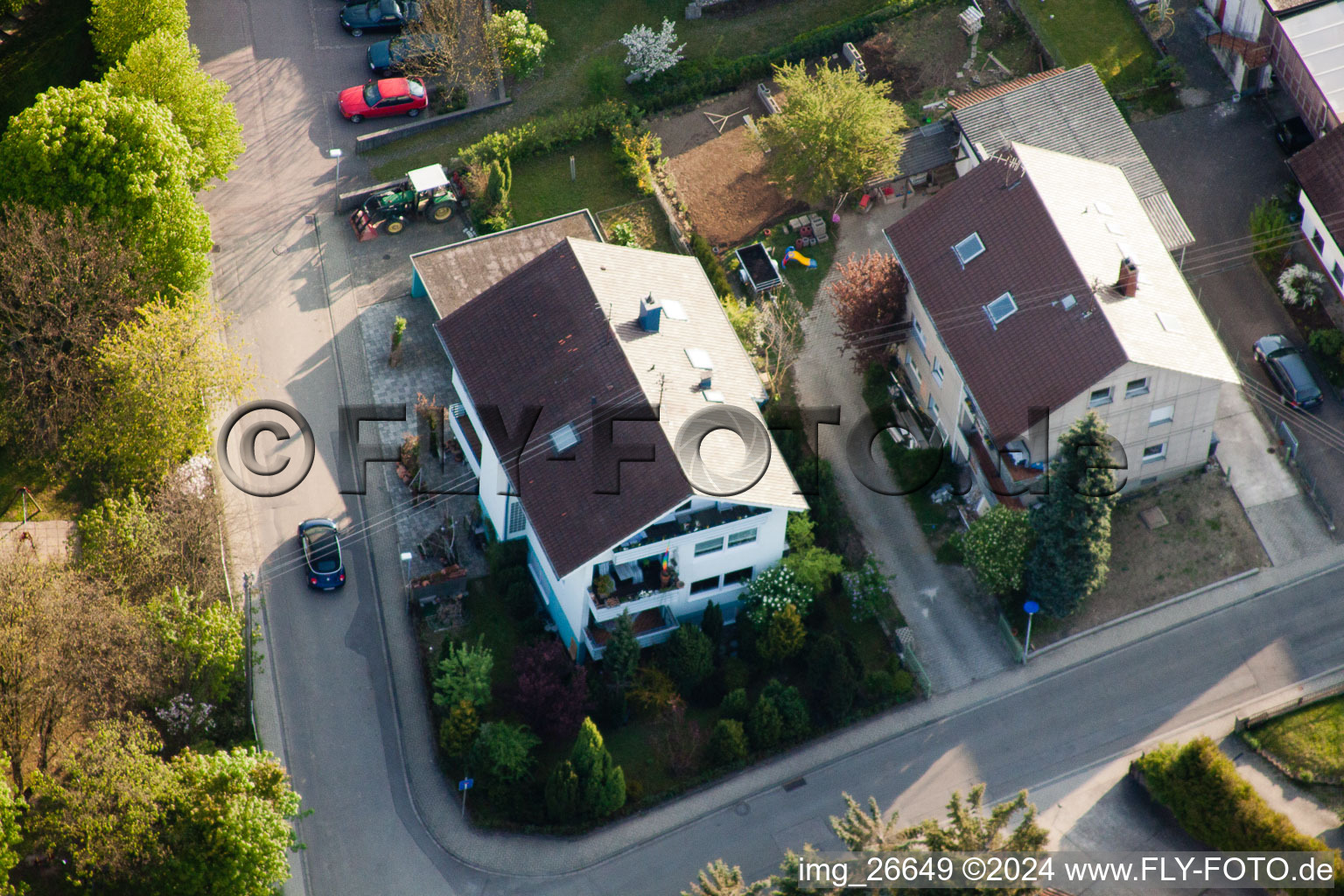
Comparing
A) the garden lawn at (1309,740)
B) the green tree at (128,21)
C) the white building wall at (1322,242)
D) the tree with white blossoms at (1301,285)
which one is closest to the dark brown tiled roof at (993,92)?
the white building wall at (1322,242)

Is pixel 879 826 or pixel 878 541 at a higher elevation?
pixel 878 541

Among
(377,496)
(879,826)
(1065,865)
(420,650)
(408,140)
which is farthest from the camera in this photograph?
(408,140)

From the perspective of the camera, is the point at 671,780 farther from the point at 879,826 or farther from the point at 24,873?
the point at 24,873

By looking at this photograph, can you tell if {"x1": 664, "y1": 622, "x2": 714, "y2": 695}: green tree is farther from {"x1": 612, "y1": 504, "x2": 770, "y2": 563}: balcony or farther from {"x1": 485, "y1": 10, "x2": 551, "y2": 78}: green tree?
{"x1": 485, "y1": 10, "x2": 551, "y2": 78}: green tree

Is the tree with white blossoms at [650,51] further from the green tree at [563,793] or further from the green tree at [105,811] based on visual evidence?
the green tree at [105,811]

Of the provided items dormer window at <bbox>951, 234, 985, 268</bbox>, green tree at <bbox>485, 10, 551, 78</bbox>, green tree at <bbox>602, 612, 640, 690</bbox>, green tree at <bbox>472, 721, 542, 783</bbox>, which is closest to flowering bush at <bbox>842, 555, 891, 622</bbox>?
green tree at <bbox>602, 612, 640, 690</bbox>

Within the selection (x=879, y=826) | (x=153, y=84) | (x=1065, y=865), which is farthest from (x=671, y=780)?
(x=153, y=84)

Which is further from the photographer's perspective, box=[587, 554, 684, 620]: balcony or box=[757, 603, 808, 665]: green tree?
box=[757, 603, 808, 665]: green tree
